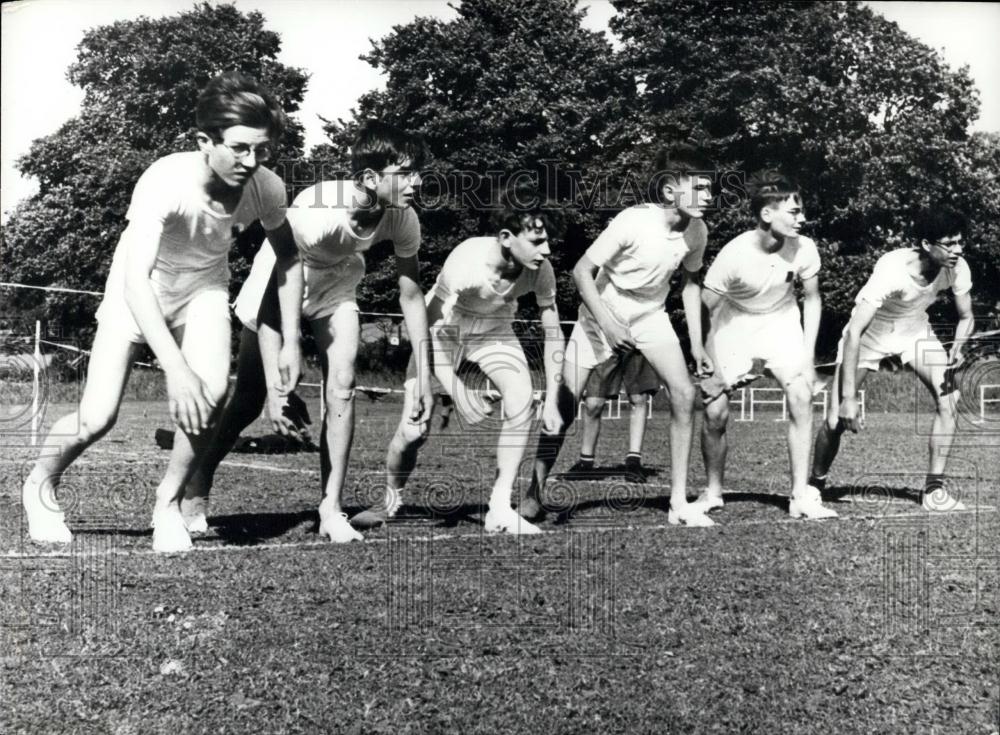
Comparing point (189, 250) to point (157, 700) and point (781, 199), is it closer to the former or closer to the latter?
point (157, 700)

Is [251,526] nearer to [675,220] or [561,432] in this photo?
[561,432]

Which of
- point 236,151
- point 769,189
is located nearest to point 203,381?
point 236,151

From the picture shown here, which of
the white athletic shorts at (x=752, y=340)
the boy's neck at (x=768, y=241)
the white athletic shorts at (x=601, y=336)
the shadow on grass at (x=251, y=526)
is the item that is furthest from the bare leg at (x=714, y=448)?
the shadow on grass at (x=251, y=526)

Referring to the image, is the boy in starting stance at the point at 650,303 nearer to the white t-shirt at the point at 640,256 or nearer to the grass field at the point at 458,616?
the white t-shirt at the point at 640,256

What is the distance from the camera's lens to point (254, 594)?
3346mm

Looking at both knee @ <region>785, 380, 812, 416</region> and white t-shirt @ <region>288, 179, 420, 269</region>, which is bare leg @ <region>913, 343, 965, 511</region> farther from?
white t-shirt @ <region>288, 179, 420, 269</region>

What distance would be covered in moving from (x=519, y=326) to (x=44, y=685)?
2.55 metres

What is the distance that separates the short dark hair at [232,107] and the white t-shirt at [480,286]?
41.2 inches

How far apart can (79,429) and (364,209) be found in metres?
1.18

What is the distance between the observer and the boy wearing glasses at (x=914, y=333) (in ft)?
16.0

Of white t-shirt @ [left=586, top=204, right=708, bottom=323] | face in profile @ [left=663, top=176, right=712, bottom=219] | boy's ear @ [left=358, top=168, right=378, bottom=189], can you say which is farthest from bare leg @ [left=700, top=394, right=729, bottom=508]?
boy's ear @ [left=358, top=168, right=378, bottom=189]

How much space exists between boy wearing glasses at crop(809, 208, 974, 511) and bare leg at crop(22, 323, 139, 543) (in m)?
3.07

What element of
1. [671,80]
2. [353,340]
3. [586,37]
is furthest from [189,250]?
[671,80]

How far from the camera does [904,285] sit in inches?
195
